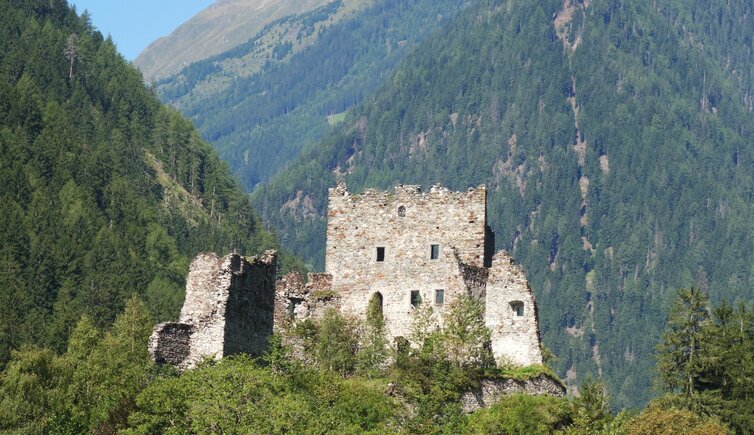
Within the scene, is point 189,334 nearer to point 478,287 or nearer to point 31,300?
point 478,287

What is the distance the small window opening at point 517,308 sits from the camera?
89.4 meters

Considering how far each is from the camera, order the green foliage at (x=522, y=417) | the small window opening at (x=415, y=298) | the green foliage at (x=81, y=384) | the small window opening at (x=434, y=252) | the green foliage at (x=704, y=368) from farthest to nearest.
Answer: the green foliage at (x=704, y=368) → the small window opening at (x=434, y=252) → the small window opening at (x=415, y=298) → the green foliage at (x=522, y=417) → the green foliage at (x=81, y=384)

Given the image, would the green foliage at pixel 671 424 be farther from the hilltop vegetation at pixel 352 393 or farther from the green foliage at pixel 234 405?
the green foliage at pixel 234 405

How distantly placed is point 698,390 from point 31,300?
378ft

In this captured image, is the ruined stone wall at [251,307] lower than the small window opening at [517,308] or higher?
lower

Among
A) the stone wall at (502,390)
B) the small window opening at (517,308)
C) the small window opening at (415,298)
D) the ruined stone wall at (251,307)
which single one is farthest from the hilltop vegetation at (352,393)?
the small window opening at (517,308)

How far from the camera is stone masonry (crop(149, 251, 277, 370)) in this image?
247 feet

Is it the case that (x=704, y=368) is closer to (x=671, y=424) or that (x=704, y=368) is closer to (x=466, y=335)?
(x=671, y=424)

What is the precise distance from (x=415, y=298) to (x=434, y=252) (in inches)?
96.0

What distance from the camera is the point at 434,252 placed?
89.6 metres

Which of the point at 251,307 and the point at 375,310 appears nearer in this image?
the point at 251,307

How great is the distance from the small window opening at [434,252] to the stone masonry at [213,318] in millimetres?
13041

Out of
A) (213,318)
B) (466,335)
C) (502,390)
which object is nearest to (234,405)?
(213,318)

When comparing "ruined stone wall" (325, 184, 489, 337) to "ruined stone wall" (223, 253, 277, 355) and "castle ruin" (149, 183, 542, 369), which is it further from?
"ruined stone wall" (223, 253, 277, 355)
